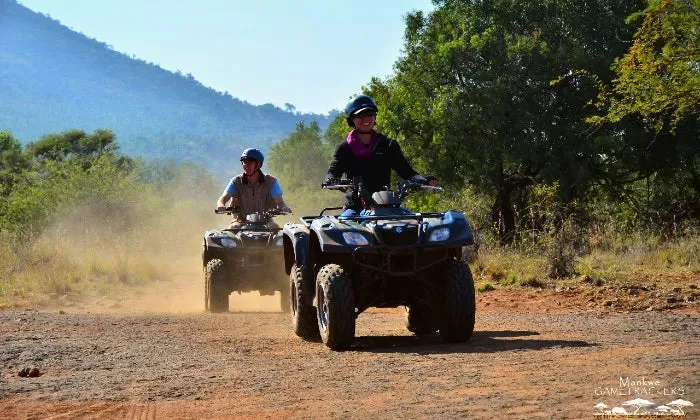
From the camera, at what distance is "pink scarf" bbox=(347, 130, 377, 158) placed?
11.6m

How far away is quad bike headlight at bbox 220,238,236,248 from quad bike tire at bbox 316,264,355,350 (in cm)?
635

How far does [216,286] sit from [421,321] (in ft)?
17.5

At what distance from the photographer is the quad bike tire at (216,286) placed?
16750 millimetres

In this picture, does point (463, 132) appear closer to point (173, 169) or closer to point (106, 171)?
point (106, 171)

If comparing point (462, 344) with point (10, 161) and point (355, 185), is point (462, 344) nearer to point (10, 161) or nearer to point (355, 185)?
point (355, 185)

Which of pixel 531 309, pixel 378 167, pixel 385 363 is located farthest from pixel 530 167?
pixel 385 363

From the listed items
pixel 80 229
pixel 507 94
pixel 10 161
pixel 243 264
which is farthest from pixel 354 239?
pixel 10 161

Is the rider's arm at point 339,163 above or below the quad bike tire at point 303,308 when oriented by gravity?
above

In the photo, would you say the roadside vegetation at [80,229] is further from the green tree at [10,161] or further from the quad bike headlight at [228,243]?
the quad bike headlight at [228,243]

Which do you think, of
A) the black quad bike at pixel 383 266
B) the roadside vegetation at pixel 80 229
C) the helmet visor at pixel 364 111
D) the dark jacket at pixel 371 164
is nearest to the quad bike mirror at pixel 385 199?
the black quad bike at pixel 383 266

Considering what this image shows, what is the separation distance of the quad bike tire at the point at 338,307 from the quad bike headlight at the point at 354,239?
0.27 m

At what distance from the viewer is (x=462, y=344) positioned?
35.1ft

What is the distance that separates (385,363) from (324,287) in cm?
132

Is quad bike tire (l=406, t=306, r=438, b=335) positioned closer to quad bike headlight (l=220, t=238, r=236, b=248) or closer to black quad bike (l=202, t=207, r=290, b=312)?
black quad bike (l=202, t=207, r=290, b=312)
